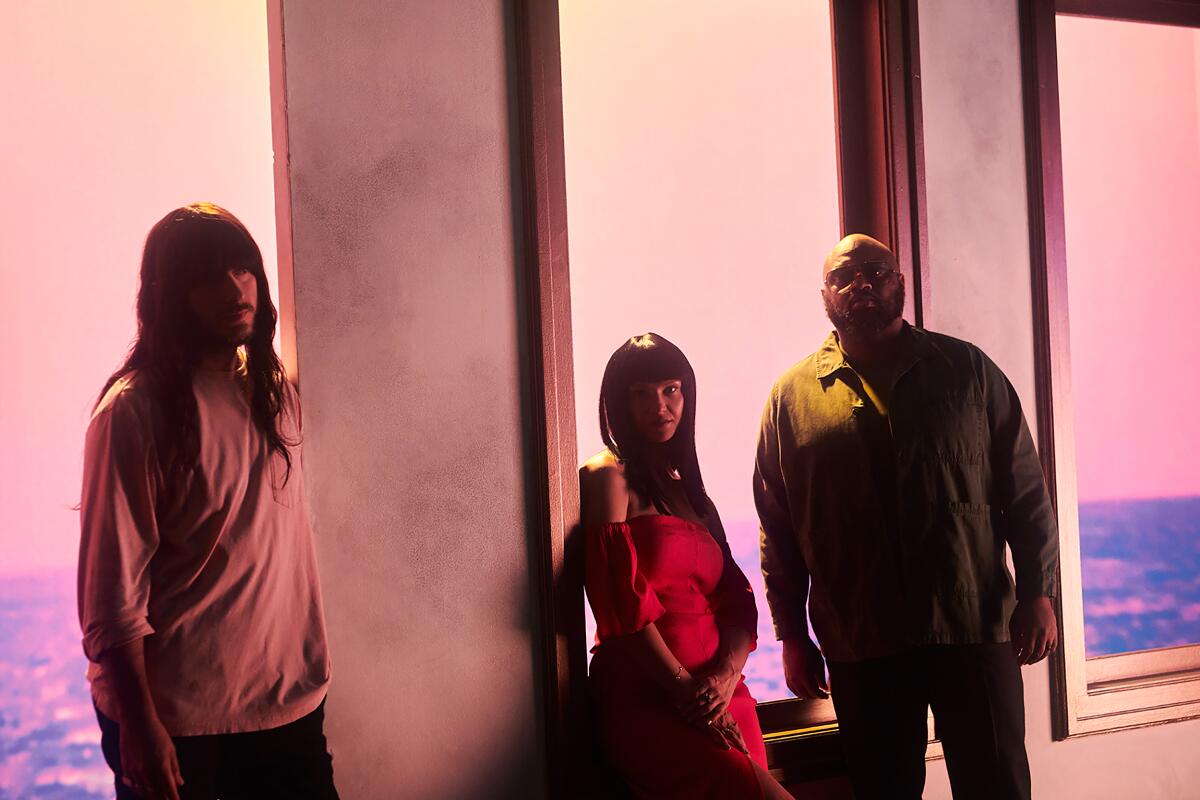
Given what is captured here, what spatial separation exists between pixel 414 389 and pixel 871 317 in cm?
112

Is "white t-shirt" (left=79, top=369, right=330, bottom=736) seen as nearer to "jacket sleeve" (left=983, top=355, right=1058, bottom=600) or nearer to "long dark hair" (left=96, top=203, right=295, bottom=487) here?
"long dark hair" (left=96, top=203, right=295, bottom=487)

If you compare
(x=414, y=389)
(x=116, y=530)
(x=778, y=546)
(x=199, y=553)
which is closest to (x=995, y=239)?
(x=778, y=546)

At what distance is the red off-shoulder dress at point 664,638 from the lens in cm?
215

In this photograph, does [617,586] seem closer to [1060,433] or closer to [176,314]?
[176,314]

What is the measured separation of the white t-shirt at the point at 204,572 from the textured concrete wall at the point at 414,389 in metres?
0.31

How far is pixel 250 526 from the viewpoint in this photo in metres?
1.87

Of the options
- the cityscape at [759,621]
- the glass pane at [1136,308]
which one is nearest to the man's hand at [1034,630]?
the cityscape at [759,621]

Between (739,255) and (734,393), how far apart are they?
480 mm

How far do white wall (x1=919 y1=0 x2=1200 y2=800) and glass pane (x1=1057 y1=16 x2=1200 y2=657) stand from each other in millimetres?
452

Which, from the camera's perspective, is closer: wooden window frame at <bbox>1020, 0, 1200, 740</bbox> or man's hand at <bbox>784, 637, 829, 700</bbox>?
man's hand at <bbox>784, 637, 829, 700</bbox>

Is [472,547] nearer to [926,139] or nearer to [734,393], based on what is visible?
[734,393]

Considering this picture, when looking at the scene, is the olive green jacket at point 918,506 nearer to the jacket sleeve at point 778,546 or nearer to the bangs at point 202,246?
the jacket sleeve at point 778,546

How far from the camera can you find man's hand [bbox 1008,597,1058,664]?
7.50ft

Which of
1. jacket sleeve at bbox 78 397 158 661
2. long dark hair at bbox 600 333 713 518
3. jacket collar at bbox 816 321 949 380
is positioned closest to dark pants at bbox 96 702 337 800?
jacket sleeve at bbox 78 397 158 661
